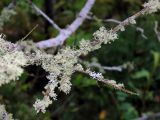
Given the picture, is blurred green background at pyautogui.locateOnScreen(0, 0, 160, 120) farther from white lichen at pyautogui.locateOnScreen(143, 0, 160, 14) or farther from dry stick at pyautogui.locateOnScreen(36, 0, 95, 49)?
white lichen at pyautogui.locateOnScreen(143, 0, 160, 14)

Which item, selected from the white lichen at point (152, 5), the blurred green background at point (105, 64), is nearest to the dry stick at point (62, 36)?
the white lichen at point (152, 5)

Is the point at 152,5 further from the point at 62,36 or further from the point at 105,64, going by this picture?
the point at 105,64

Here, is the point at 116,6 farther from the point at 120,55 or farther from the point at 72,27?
the point at 72,27

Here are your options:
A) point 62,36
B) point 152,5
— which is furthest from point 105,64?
point 152,5

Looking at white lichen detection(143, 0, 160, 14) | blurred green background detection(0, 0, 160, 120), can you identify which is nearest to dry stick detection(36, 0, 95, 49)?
white lichen detection(143, 0, 160, 14)

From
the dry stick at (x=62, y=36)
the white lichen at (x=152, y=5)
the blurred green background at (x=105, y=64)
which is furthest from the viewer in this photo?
the blurred green background at (x=105, y=64)

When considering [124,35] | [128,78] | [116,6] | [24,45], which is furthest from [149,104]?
[24,45]

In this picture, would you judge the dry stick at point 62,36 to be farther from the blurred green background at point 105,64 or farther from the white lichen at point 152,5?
the blurred green background at point 105,64

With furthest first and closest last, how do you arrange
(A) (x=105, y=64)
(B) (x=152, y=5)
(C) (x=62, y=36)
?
(A) (x=105, y=64), (C) (x=62, y=36), (B) (x=152, y=5)
